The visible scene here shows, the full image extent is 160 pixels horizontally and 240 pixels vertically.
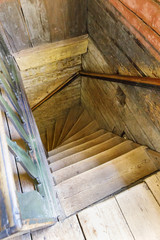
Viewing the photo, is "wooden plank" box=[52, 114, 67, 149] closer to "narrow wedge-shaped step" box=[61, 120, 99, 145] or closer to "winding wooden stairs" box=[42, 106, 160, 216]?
"narrow wedge-shaped step" box=[61, 120, 99, 145]

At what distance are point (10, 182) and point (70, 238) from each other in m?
0.97

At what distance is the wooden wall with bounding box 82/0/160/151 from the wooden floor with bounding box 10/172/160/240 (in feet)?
1.79

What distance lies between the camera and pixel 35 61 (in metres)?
2.82

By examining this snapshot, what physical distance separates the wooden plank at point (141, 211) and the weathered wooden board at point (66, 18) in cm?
222

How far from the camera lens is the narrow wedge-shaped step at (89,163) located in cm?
203

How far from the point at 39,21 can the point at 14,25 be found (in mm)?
316

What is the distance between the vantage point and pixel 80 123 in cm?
429

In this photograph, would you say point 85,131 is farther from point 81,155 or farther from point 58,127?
point 81,155

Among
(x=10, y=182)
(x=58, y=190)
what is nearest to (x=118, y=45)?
(x=58, y=190)

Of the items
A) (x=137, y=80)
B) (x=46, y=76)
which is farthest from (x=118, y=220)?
(x=46, y=76)

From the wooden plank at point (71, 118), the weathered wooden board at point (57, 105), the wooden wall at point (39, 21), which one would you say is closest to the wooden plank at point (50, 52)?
the wooden wall at point (39, 21)

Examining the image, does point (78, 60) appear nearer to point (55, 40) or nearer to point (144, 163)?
point (55, 40)

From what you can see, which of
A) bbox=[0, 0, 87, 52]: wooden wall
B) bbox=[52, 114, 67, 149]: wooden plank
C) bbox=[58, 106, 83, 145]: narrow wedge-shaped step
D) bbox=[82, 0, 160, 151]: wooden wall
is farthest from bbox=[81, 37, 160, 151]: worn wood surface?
bbox=[52, 114, 67, 149]: wooden plank

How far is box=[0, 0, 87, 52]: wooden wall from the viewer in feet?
7.11
